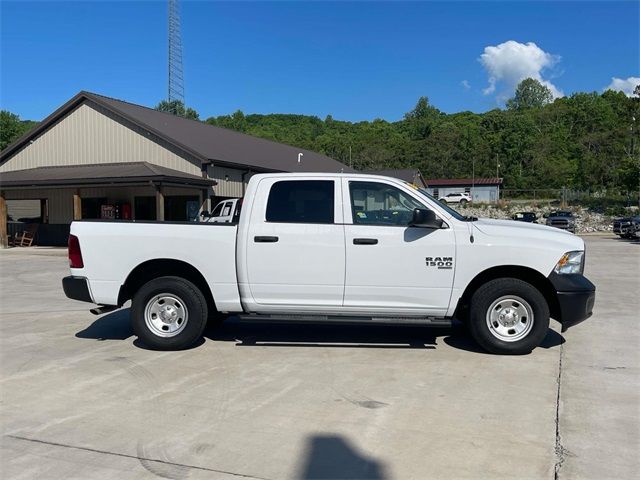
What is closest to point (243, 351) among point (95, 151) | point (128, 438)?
point (128, 438)

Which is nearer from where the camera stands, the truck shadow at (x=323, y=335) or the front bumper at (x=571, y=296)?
the front bumper at (x=571, y=296)

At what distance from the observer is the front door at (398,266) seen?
5.98 m

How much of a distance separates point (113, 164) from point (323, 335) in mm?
22155

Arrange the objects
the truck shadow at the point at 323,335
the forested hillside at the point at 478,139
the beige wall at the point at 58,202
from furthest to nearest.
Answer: the forested hillside at the point at 478,139
the beige wall at the point at 58,202
the truck shadow at the point at 323,335

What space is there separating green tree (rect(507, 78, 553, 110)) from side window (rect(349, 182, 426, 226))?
130628 millimetres

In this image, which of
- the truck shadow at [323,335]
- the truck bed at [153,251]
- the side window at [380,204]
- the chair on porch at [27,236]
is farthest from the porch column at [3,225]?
the side window at [380,204]

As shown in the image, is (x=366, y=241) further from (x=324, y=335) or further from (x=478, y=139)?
(x=478, y=139)

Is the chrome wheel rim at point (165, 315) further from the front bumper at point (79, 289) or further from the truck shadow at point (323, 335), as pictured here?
the front bumper at point (79, 289)

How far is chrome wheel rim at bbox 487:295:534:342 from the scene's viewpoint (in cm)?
600

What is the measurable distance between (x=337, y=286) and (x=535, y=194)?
56.8 metres

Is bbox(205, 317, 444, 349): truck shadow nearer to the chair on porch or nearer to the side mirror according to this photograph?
the side mirror

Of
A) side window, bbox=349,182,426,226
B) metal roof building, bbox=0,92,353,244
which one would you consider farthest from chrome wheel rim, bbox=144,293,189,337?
metal roof building, bbox=0,92,353,244

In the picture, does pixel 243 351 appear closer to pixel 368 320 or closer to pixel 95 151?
pixel 368 320

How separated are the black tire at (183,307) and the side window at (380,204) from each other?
6.86 feet
